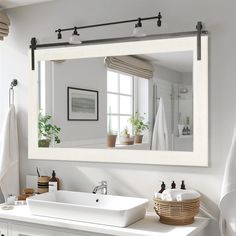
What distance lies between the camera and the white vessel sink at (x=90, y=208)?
224 centimetres

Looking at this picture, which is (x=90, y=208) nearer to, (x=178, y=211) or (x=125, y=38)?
(x=178, y=211)

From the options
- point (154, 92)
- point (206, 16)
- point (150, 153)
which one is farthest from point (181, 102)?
point (206, 16)

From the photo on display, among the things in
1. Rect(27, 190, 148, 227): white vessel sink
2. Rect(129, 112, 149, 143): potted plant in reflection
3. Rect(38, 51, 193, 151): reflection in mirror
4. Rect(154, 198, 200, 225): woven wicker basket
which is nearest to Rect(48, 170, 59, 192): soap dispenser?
Rect(27, 190, 148, 227): white vessel sink

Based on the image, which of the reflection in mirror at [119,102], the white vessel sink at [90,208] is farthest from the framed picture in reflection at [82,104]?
the white vessel sink at [90,208]

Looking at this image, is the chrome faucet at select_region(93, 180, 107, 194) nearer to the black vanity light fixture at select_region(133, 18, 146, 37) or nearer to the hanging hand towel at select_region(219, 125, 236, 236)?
the hanging hand towel at select_region(219, 125, 236, 236)

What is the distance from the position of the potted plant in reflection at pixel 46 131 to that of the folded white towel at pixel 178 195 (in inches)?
38.3

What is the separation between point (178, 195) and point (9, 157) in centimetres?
146

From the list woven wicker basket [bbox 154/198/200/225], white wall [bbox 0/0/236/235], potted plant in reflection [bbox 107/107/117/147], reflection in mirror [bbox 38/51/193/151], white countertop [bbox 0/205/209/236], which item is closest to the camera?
white countertop [bbox 0/205/209/236]

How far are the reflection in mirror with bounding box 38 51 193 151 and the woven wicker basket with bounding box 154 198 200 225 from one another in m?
0.39

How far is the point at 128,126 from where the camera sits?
2.76 metres

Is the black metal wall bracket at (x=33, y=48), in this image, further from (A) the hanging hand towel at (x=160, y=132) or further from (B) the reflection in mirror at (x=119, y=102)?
(A) the hanging hand towel at (x=160, y=132)

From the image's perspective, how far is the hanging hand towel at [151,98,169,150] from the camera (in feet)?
8.57

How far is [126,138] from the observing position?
2762 mm

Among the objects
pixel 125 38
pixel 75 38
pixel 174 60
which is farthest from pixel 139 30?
pixel 75 38
